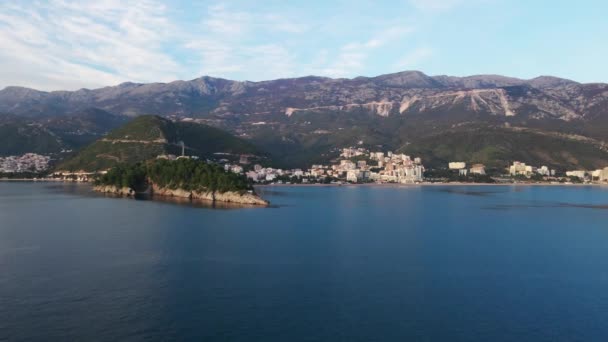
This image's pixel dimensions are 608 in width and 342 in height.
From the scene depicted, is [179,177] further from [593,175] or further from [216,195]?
[593,175]

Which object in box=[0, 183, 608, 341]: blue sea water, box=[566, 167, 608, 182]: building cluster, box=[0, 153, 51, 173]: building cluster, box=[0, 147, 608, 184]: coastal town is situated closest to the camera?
box=[0, 183, 608, 341]: blue sea water

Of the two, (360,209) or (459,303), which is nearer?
(459,303)

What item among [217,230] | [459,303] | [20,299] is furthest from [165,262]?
[459,303]

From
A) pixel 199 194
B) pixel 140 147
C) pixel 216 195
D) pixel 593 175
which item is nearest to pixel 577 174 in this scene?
pixel 593 175

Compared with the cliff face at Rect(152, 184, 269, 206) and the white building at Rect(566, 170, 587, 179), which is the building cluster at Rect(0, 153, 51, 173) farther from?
the white building at Rect(566, 170, 587, 179)

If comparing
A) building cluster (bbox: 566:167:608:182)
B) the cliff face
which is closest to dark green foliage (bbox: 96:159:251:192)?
the cliff face

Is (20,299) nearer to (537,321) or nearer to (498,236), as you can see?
(537,321)

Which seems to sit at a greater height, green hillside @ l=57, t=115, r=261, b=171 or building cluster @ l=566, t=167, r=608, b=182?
green hillside @ l=57, t=115, r=261, b=171
